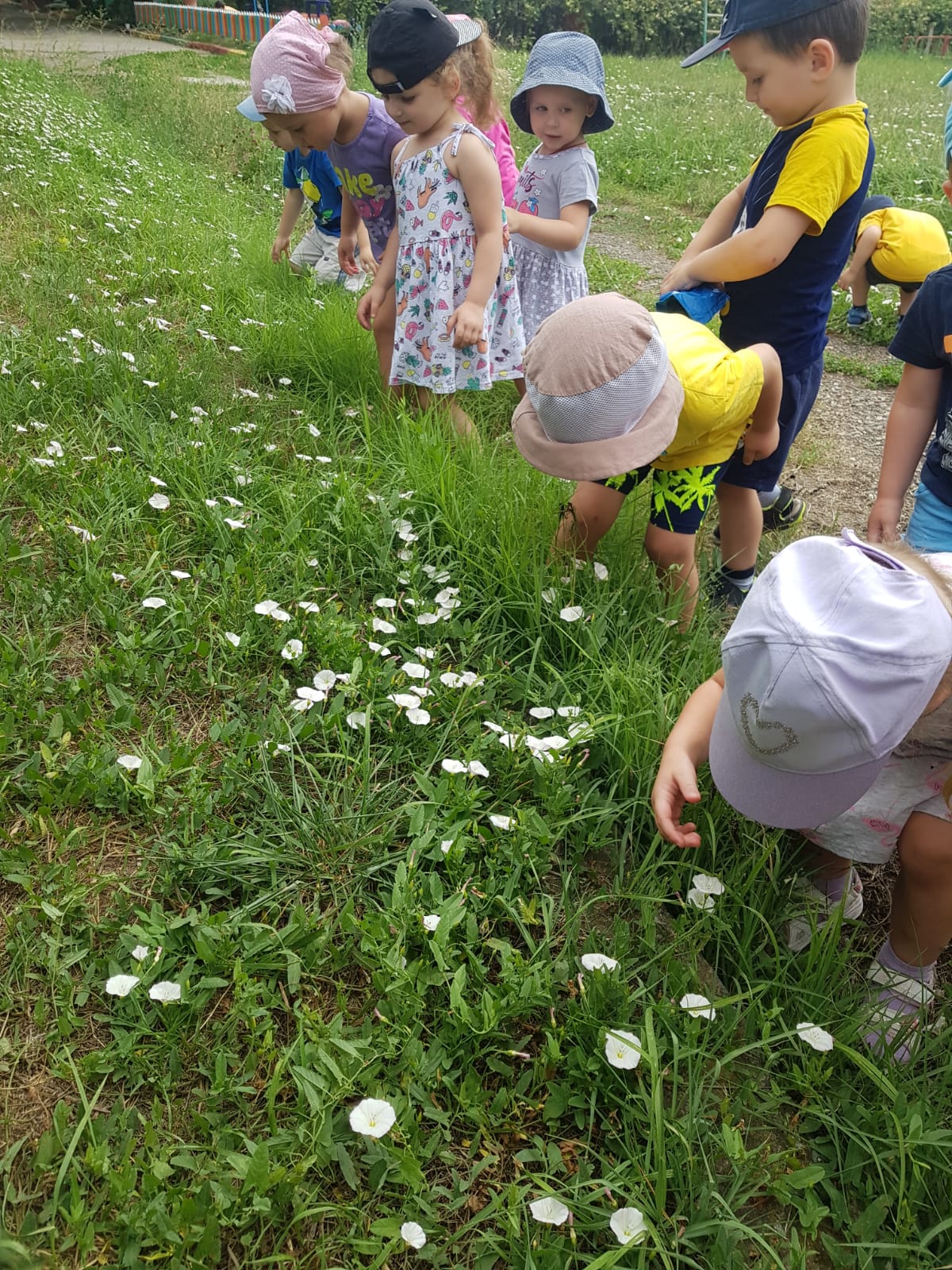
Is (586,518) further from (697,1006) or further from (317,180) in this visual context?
(317,180)

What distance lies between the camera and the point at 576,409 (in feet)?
6.48

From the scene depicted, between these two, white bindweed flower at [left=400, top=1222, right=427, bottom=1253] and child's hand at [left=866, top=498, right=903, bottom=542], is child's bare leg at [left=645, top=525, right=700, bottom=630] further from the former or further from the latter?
white bindweed flower at [left=400, top=1222, right=427, bottom=1253]

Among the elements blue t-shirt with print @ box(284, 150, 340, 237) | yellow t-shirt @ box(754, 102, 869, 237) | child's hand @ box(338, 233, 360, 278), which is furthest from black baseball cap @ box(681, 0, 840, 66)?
blue t-shirt with print @ box(284, 150, 340, 237)

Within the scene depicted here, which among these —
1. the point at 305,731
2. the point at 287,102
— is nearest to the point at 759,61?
the point at 287,102

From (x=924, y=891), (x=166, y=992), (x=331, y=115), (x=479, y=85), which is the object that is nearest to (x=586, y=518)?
(x=924, y=891)

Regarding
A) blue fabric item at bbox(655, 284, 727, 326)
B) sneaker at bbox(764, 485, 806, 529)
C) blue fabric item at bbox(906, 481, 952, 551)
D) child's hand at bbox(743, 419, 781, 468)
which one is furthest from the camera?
sneaker at bbox(764, 485, 806, 529)

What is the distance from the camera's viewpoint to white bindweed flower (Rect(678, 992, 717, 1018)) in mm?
1434

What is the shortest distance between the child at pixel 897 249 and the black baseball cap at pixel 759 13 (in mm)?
2430

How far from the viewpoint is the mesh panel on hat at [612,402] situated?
1942 mm

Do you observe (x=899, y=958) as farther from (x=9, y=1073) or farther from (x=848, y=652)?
(x=9, y=1073)

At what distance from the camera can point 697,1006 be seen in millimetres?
1460

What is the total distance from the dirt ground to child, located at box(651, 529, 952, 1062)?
1.84m

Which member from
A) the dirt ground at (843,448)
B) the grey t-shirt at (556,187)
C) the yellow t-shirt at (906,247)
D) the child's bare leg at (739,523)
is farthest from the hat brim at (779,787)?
the yellow t-shirt at (906,247)

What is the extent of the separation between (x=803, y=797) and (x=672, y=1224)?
2.09 feet
